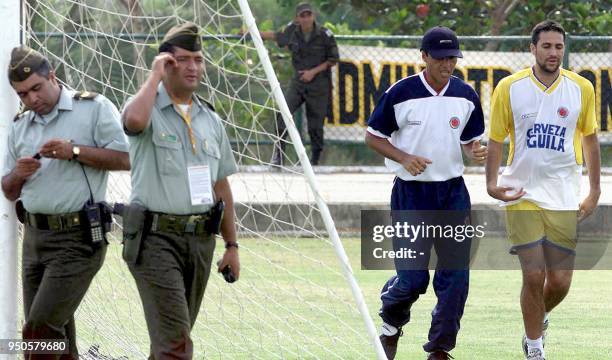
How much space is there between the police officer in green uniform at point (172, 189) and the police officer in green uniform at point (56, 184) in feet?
1.51

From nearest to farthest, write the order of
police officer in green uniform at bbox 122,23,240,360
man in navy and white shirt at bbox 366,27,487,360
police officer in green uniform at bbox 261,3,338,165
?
police officer in green uniform at bbox 122,23,240,360, man in navy and white shirt at bbox 366,27,487,360, police officer in green uniform at bbox 261,3,338,165

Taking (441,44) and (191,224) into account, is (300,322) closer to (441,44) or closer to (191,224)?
(441,44)

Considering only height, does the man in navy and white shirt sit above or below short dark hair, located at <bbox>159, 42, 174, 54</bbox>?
below

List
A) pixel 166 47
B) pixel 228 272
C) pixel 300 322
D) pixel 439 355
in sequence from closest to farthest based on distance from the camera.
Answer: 1. pixel 166 47
2. pixel 228 272
3. pixel 439 355
4. pixel 300 322

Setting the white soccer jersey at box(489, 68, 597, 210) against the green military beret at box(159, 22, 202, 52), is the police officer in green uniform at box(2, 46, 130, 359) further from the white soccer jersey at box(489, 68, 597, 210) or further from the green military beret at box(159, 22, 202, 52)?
the white soccer jersey at box(489, 68, 597, 210)

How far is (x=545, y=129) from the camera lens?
31.0 ft

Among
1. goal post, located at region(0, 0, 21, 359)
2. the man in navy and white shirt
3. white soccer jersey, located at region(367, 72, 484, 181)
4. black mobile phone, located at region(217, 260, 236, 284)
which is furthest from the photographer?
white soccer jersey, located at region(367, 72, 484, 181)

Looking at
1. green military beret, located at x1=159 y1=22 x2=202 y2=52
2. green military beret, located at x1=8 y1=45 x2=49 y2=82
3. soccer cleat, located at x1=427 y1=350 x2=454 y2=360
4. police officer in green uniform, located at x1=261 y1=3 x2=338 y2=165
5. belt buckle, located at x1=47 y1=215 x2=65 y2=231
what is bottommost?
soccer cleat, located at x1=427 y1=350 x2=454 y2=360

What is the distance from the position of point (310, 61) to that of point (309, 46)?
179 millimetres

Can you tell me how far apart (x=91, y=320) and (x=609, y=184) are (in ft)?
32.1

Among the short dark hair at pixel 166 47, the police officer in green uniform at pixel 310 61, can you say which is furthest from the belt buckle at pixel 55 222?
the police officer in green uniform at pixel 310 61

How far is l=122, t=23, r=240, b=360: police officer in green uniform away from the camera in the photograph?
7.37 meters

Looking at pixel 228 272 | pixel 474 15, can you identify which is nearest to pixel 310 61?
pixel 474 15

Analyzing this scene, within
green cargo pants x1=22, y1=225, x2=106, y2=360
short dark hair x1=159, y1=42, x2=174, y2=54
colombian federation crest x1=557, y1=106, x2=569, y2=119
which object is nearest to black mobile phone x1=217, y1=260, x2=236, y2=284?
green cargo pants x1=22, y1=225, x2=106, y2=360
